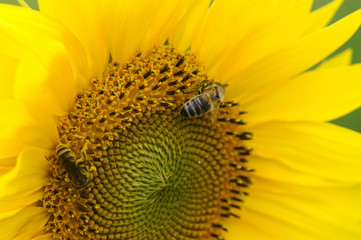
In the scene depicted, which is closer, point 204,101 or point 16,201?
point 16,201

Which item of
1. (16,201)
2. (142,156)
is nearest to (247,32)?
(142,156)

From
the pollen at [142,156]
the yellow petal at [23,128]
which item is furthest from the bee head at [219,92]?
the yellow petal at [23,128]

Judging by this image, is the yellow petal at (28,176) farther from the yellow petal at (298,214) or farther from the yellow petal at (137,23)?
the yellow petal at (298,214)

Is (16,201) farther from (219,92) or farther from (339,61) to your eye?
(339,61)

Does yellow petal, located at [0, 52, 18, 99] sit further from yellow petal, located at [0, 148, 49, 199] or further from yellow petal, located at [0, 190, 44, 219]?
yellow petal, located at [0, 190, 44, 219]

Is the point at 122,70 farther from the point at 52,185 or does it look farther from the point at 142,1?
the point at 52,185

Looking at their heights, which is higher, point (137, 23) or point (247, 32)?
point (247, 32)

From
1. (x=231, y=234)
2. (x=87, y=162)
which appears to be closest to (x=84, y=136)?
(x=87, y=162)
